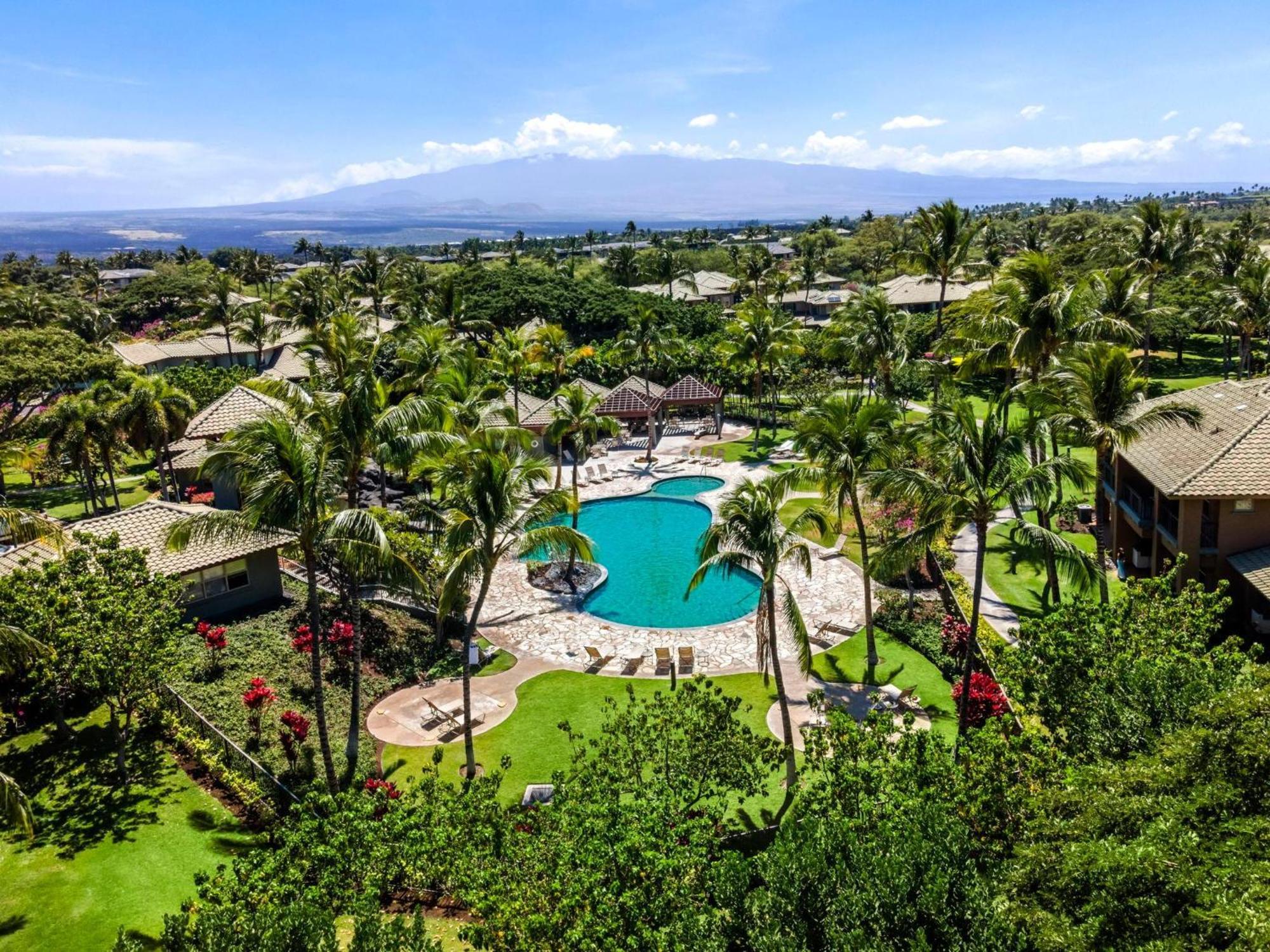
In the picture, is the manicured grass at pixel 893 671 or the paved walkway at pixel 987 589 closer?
the manicured grass at pixel 893 671

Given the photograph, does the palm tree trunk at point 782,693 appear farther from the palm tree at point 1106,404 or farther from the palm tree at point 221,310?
the palm tree at point 221,310

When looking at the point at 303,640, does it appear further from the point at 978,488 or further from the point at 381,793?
the point at 978,488

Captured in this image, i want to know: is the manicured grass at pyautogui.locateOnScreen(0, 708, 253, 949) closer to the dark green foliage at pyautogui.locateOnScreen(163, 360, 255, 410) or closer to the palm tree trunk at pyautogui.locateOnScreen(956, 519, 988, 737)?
the palm tree trunk at pyautogui.locateOnScreen(956, 519, 988, 737)

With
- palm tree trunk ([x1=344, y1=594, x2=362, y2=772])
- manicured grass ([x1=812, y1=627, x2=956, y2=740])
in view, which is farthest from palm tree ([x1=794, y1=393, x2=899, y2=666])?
palm tree trunk ([x1=344, y1=594, x2=362, y2=772])

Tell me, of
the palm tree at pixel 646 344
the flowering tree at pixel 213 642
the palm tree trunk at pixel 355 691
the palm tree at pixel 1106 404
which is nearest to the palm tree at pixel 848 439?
the palm tree at pixel 1106 404

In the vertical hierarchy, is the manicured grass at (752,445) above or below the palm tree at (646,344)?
below

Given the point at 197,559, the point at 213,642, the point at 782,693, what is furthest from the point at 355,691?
the point at 782,693
